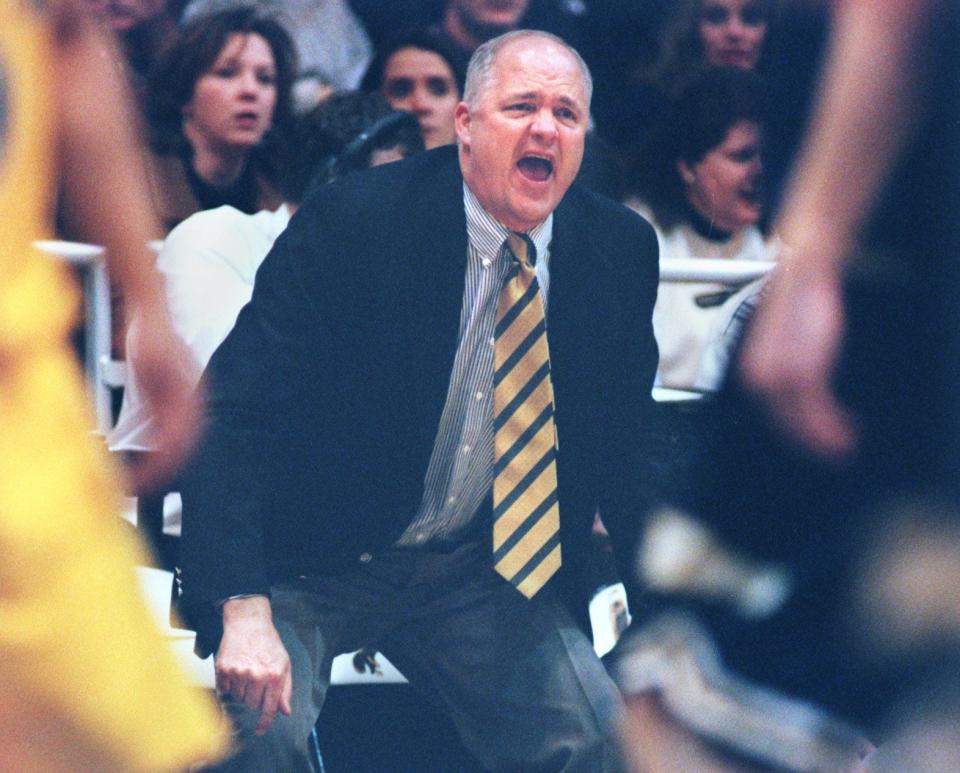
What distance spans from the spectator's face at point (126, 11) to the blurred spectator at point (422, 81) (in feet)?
0.96

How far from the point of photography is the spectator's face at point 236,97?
6.54 ft

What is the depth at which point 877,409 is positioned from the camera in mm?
2051

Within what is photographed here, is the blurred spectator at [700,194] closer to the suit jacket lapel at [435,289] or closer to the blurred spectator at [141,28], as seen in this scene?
the suit jacket lapel at [435,289]

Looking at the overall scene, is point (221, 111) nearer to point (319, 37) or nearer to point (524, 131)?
point (319, 37)

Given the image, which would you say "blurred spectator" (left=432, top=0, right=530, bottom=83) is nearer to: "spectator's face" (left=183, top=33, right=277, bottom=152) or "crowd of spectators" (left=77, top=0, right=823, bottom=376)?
"crowd of spectators" (left=77, top=0, right=823, bottom=376)

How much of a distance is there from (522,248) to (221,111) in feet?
1.46

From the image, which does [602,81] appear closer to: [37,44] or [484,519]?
[484,519]

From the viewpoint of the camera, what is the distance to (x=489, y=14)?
78.9 inches

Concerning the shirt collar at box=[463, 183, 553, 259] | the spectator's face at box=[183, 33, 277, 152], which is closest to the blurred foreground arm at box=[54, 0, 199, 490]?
the spectator's face at box=[183, 33, 277, 152]

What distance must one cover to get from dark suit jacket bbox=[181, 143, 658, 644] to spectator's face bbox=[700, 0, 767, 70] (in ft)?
0.84

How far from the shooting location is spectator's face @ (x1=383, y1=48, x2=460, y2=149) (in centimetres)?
200

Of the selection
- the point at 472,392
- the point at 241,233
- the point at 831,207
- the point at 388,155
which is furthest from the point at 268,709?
the point at 831,207

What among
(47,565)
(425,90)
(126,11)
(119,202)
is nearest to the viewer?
(47,565)

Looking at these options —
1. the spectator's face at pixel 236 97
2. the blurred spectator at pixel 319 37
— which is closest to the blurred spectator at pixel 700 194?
the blurred spectator at pixel 319 37
